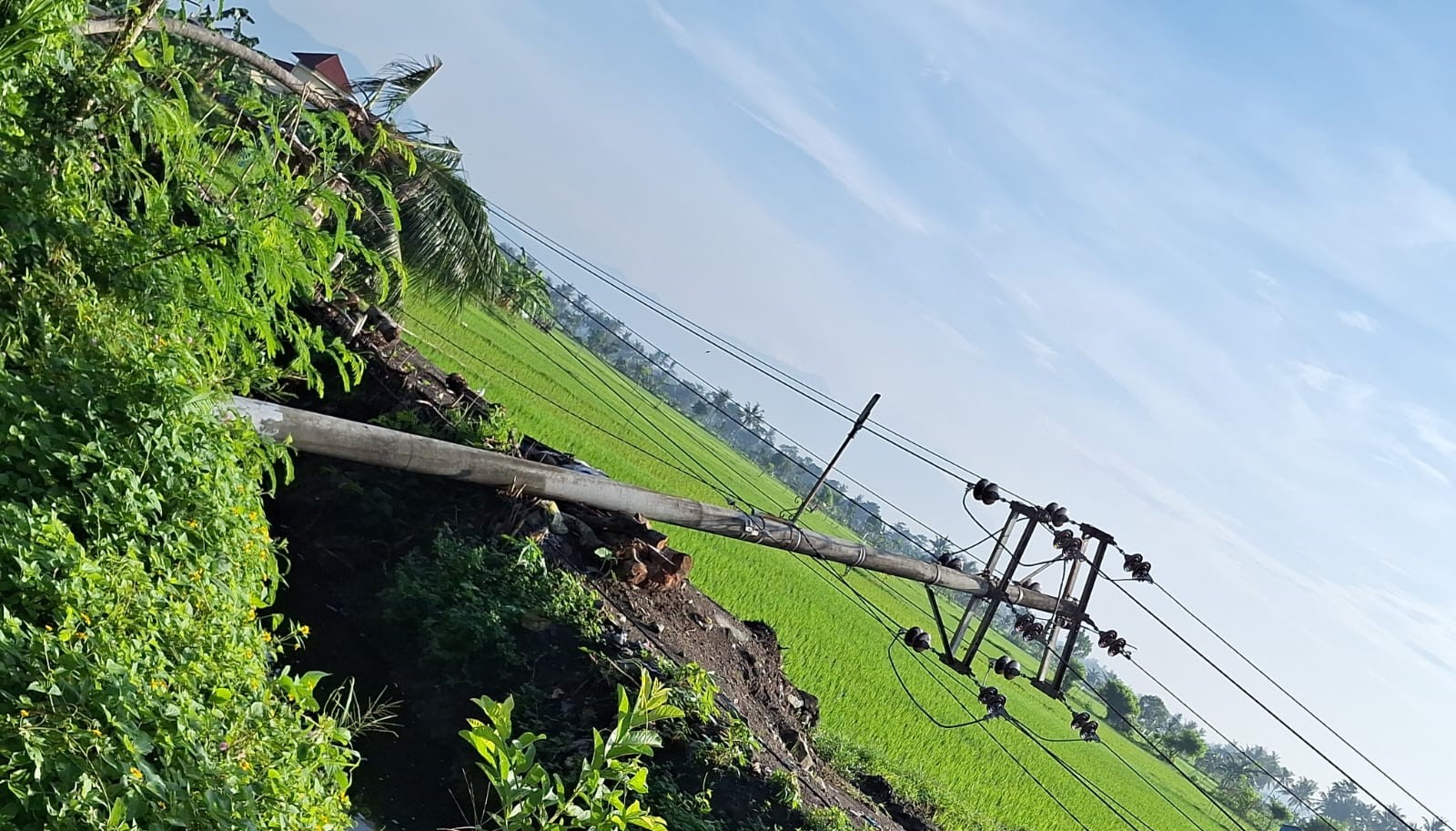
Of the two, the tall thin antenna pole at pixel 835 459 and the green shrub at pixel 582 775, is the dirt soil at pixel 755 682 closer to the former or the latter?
the tall thin antenna pole at pixel 835 459

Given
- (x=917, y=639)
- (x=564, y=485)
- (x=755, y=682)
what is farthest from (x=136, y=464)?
(x=755, y=682)

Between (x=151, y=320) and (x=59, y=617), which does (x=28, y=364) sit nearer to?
(x=151, y=320)

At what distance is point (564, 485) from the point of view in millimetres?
8891

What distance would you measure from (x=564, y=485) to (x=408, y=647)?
178 centimetres

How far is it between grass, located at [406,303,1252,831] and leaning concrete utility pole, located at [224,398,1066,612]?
3116 mm

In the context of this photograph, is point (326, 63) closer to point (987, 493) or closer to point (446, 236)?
point (446, 236)

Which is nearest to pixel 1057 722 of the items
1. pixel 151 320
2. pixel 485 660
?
pixel 485 660

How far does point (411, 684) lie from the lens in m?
8.19

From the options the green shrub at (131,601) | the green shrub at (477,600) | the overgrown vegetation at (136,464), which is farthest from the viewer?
the green shrub at (477,600)

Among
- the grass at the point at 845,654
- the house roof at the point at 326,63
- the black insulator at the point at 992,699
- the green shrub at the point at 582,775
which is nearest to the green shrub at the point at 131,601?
the green shrub at the point at 582,775

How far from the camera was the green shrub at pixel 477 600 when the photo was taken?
8.30 metres

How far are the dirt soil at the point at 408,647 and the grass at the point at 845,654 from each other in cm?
235

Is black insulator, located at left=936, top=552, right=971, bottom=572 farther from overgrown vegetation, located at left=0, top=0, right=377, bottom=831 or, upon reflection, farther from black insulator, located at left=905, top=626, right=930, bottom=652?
overgrown vegetation, located at left=0, top=0, right=377, bottom=831

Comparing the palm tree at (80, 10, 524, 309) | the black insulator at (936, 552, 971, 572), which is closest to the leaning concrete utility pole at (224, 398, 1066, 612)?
the black insulator at (936, 552, 971, 572)
